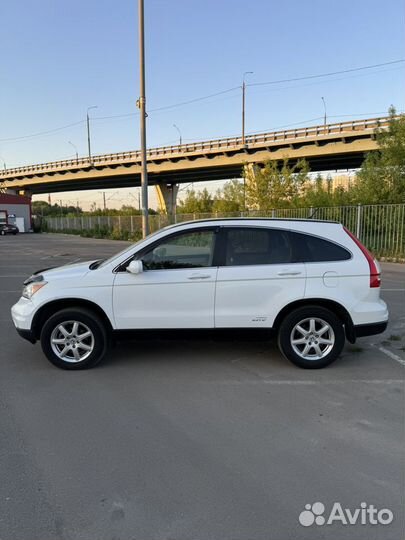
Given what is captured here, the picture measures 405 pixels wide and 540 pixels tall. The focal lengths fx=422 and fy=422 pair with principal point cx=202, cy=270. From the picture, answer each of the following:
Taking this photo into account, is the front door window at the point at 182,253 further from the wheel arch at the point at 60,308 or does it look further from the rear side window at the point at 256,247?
the wheel arch at the point at 60,308

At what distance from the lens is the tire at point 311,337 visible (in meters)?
4.75

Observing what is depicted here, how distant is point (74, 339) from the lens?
4.82 m

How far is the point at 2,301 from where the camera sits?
889cm

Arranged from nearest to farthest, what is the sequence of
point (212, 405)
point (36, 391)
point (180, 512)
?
point (180, 512) < point (212, 405) < point (36, 391)

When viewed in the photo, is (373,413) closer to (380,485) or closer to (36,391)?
(380,485)

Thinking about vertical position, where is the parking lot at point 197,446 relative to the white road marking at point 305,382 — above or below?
below

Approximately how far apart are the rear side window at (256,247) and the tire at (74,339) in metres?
1.67

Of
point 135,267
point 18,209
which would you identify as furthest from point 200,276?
point 18,209

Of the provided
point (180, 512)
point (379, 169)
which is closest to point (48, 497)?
point (180, 512)

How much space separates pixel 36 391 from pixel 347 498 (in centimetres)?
308

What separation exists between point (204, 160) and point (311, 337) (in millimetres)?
51709

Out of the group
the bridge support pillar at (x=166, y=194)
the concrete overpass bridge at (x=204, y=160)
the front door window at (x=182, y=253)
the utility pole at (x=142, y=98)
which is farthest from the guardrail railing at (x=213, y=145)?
the front door window at (x=182, y=253)

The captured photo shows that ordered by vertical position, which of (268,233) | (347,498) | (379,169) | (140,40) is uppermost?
(140,40)

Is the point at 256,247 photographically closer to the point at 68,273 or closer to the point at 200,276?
the point at 200,276
